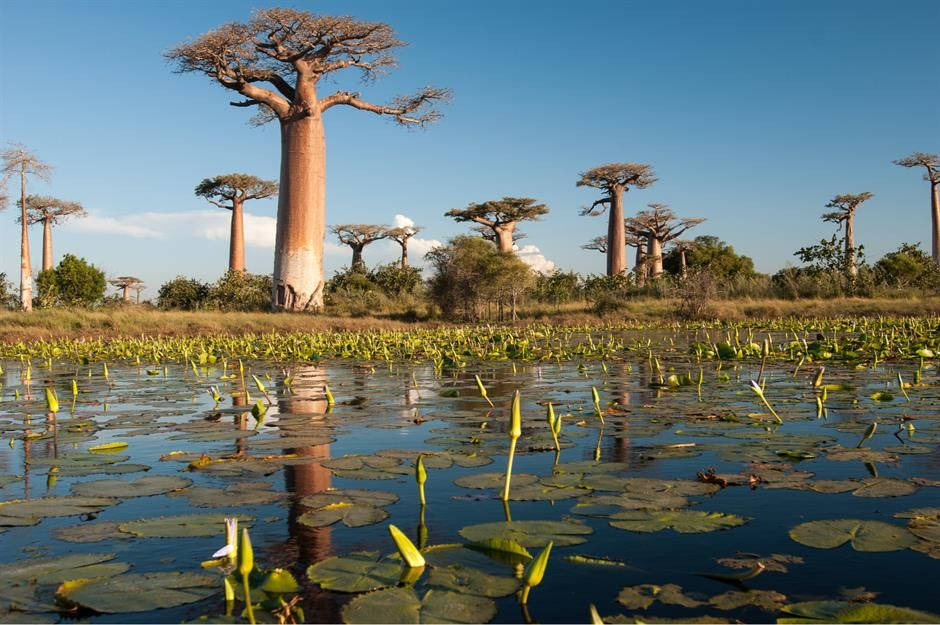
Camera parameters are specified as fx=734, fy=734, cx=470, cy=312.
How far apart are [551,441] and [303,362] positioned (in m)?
6.15

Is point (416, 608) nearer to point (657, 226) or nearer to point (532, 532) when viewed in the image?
point (532, 532)

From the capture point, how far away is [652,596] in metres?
1.53

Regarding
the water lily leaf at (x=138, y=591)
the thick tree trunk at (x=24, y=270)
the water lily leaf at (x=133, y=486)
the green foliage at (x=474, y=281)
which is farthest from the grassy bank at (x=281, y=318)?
the water lily leaf at (x=138, y=591)

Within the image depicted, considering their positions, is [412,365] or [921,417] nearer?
[921,417]

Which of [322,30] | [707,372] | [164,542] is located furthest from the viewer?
[322,30]

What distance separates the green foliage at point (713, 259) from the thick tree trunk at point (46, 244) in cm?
2977

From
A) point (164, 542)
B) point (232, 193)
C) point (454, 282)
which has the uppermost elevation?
point (232, 193)

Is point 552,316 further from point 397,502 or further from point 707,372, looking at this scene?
point 397,502

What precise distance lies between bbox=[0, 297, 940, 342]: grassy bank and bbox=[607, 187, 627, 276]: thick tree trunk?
13.1m

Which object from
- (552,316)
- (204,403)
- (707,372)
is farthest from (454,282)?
(204,403)

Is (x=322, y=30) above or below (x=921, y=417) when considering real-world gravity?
above

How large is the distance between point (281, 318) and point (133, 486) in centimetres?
1397

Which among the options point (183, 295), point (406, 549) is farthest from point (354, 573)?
point (183, 295)

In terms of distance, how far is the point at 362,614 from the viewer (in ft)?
4.62
